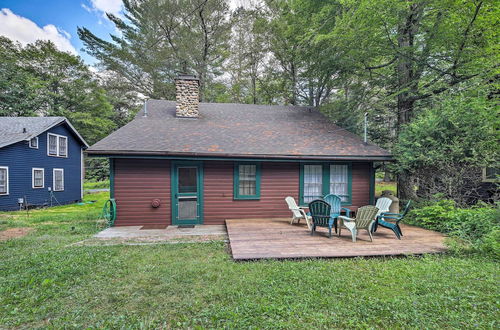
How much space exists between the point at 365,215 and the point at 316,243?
1.24 metres

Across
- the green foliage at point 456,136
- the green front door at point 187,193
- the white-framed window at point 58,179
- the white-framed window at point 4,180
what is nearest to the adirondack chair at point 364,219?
the green foliage at point 456,136

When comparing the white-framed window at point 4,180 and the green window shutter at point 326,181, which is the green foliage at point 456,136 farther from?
the white-framed window at point 4,180

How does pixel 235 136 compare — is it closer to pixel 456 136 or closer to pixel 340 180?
pixel 340 180

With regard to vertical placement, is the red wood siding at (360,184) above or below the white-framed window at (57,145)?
below

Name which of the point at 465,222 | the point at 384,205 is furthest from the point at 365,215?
the point at 465,222

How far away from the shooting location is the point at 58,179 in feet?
45.1

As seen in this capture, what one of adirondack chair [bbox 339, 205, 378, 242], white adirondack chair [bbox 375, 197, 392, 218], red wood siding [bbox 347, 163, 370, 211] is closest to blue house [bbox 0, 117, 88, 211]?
adirondack chair [bbox 339, 205, 378, 242]

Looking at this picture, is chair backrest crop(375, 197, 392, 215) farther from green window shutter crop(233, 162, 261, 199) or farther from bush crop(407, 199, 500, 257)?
green window shutter crop(233, 162, 261, 199)

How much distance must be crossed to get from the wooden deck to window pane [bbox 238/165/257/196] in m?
1.33

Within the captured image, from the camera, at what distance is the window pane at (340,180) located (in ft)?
25.5

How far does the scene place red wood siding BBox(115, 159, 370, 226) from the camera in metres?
6.71

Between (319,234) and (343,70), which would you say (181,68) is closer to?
(343,70)

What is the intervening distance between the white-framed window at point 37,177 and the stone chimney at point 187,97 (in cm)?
948

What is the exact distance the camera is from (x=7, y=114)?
18.8 m
